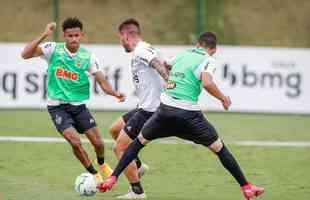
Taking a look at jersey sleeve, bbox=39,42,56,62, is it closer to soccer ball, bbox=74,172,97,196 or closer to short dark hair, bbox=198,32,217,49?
soccer ball, bbox=74,172,97,196

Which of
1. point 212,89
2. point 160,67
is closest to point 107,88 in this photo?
point 160,67

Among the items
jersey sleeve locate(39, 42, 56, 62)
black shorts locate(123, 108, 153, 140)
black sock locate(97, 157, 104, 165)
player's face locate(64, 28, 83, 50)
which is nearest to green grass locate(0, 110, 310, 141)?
black sock locate(97, 157, 104, 165)

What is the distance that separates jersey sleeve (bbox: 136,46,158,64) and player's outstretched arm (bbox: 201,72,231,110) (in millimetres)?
977

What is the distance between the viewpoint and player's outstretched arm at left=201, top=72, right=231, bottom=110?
10.4 m

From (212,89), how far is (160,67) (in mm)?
975

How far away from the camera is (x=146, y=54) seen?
37.1 ft

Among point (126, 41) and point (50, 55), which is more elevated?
point (126, 41)

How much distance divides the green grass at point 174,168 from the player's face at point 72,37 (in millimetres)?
1795

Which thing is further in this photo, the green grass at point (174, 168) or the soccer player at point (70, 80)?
the soccer player at point (70, 80)

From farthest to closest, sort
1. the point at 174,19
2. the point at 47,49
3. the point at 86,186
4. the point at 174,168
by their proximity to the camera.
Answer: the point at 174,19
the point at 174,168
the point at 47,49
the point at 86,186

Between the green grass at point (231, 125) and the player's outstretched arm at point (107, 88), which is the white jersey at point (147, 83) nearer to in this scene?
the player's outstretched arm at point (107, 88)

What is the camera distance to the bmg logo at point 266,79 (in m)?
22.2

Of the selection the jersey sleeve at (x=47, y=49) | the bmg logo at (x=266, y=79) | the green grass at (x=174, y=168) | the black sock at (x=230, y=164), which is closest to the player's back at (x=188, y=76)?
the black sock at (x=230, y=164)

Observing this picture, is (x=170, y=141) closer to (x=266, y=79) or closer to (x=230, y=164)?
(x=266, y=79)
